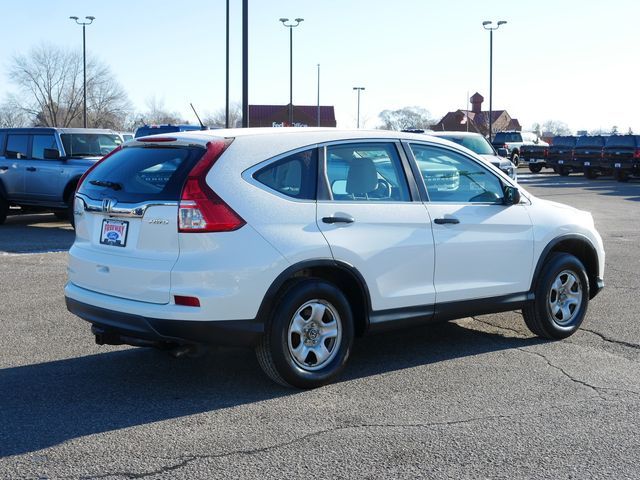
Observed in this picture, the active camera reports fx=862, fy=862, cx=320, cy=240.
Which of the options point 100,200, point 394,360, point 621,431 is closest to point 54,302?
point 100,200

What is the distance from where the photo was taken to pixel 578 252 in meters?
7.35

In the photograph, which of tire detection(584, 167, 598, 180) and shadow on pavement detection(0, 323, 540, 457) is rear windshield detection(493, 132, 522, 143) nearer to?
tire detection(584, 167, 598, 180)

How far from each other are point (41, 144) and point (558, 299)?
11.4 m

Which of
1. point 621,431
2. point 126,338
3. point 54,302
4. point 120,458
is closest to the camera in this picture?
point 120,458

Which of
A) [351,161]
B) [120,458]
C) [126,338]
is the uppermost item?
[351,161]

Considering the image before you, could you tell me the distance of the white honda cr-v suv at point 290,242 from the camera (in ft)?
17.0

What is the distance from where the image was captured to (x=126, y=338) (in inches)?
212

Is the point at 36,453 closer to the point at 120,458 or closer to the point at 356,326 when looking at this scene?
the point at 120,458

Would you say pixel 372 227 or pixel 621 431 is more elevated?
pixel 372 227

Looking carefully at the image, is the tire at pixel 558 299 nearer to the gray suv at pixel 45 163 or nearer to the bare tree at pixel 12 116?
the gray suv at pixel 45 163

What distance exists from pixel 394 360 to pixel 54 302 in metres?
3.78

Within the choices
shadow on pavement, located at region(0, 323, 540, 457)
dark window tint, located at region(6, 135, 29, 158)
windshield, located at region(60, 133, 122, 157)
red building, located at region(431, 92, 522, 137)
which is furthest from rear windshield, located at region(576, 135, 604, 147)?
red building, located at region(431, 92, 522, 137)

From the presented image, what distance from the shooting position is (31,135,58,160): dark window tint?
1566cm

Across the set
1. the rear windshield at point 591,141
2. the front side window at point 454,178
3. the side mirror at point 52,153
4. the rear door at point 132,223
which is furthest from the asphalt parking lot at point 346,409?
the rear windshield at point 591,141
